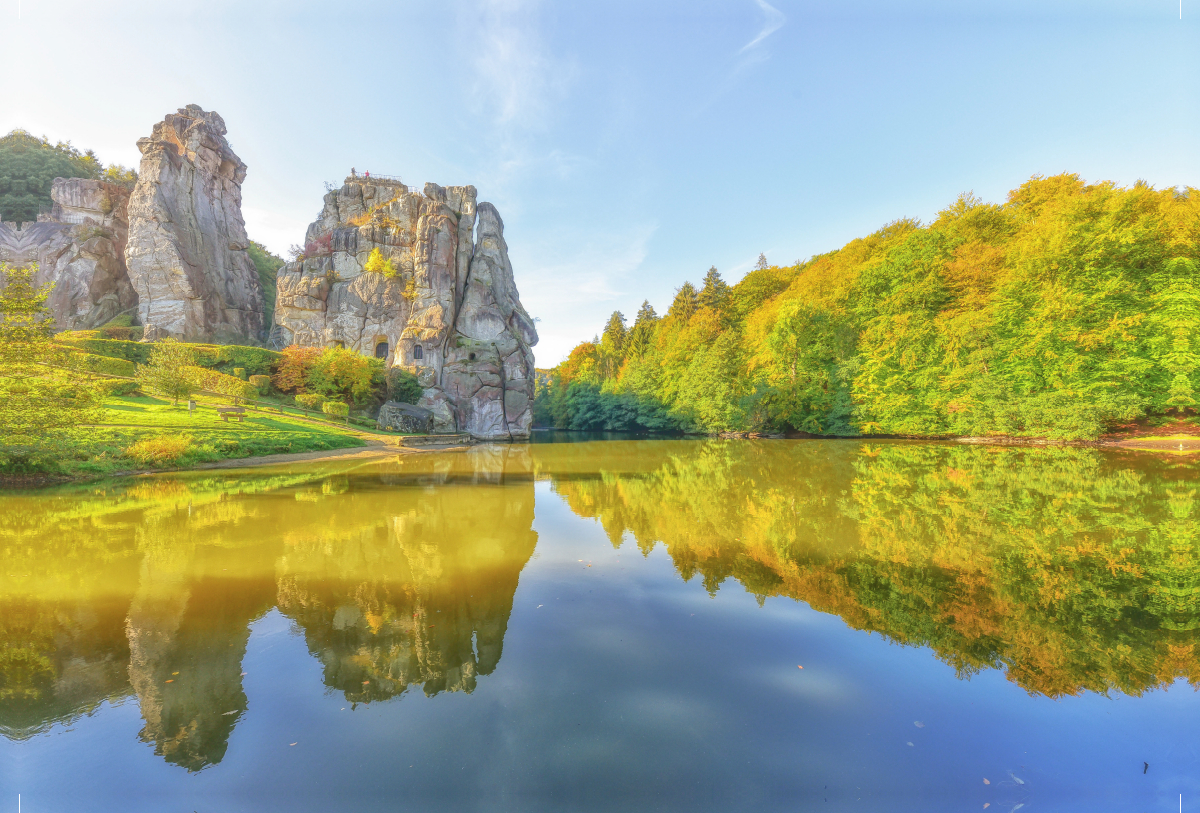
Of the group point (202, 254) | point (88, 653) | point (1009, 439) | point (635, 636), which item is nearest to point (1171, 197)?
point (1009, 439)

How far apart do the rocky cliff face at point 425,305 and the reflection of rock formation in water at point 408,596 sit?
33.6m

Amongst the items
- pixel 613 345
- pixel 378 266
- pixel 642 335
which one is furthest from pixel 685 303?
pixel 378 266

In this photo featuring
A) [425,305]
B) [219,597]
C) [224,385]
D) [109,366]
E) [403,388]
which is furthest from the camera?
[425,305]

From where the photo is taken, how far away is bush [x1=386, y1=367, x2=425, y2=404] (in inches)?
1505

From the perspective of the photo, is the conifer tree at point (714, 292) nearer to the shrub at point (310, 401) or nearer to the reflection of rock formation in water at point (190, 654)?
the shrub at point (310, 401)

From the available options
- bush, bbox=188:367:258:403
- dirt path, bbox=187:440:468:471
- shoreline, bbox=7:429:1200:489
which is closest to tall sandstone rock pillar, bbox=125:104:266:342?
bush, bbox=188:367:258:403

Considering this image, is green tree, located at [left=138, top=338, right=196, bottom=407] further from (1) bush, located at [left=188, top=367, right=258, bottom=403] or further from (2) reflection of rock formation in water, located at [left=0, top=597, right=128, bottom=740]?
(2) reflection of rock formation in water, located at [left=0, top=597, right=128, bottom=740]

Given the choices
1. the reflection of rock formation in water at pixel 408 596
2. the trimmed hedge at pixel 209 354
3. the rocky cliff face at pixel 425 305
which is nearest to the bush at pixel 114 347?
the trimmed hedge at pixel 209 354

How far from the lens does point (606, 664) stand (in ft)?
13.2

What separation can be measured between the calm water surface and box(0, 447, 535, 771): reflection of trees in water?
4 cm

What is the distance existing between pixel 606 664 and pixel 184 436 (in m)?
20.7

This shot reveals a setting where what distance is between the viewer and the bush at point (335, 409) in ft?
101

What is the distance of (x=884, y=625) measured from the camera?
463 centimetres

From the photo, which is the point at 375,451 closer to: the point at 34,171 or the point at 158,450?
the point at 158,450
